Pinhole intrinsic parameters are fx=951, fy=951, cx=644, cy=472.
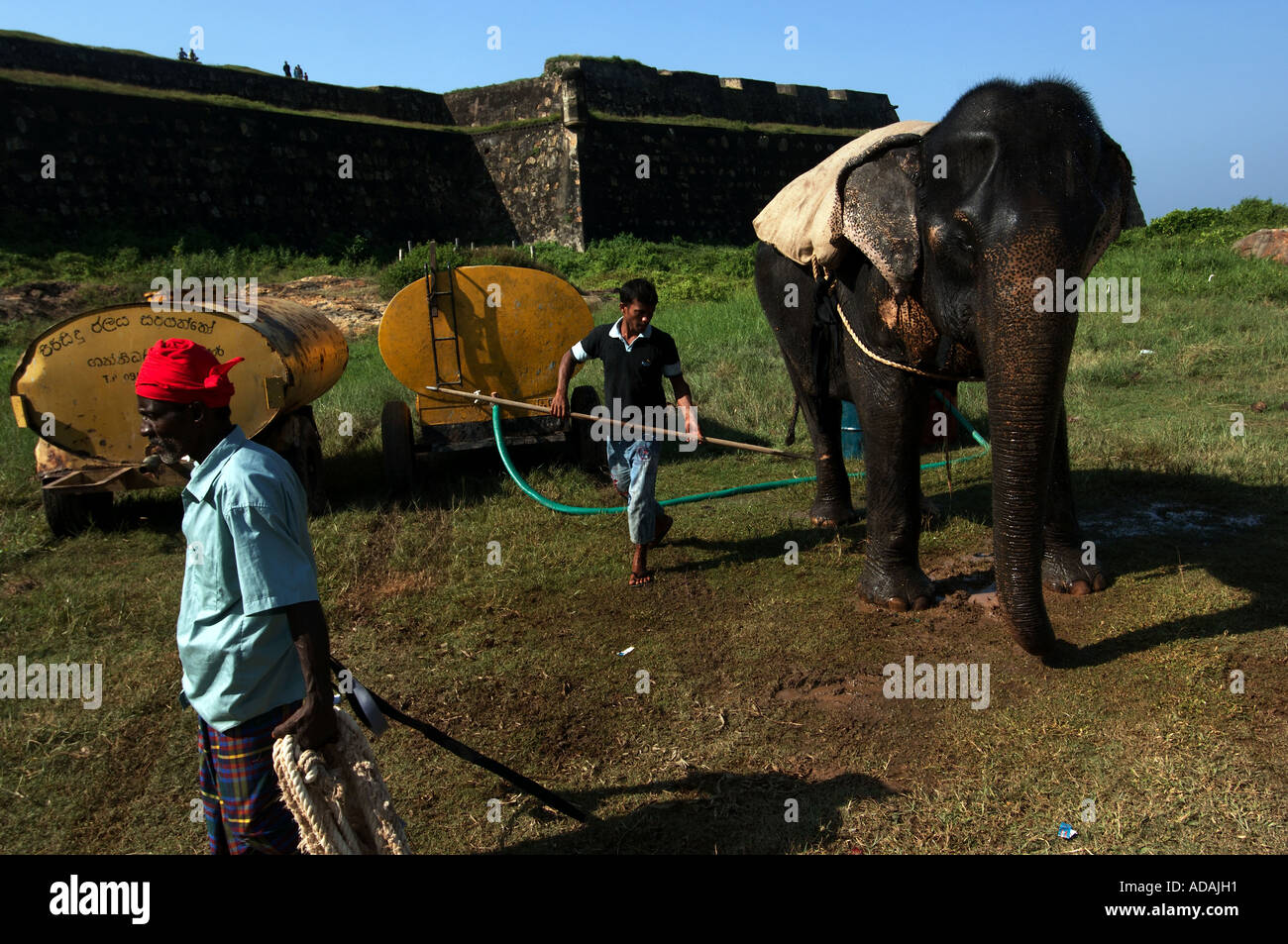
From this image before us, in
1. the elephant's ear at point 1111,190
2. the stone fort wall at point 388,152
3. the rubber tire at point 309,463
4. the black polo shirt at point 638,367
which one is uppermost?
the stone fort wall at point 388,152

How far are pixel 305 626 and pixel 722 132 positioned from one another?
97.1ft

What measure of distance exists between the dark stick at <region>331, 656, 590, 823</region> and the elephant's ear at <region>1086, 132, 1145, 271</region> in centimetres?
321

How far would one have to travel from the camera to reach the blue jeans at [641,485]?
5969 millimetres

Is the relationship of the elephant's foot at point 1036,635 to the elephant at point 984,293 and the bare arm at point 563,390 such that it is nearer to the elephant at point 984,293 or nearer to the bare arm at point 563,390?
the elephant at point 984,293

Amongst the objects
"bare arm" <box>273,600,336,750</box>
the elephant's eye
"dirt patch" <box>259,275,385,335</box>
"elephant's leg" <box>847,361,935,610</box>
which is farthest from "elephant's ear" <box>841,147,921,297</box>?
"dirt patch" <box>259,275,385,335</box>

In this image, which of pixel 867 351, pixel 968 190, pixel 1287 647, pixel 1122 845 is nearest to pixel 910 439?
Result: pixel 867 351

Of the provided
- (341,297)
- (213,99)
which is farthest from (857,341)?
(213,99)

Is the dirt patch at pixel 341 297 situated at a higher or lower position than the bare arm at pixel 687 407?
higher

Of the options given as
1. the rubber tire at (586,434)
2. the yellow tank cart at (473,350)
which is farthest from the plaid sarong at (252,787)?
the rubber tire at (586,434)

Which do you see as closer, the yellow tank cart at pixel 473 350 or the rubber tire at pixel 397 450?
the yellow tank cart at pixel 473 350

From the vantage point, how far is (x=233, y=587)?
2695mm

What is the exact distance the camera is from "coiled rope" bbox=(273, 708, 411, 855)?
8.64ft

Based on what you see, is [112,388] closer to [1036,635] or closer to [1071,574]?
[1036,635]

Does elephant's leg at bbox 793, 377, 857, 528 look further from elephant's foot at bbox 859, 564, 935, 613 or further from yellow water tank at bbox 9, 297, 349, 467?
yellow water tank at bbox 9, 297, 349, 467
